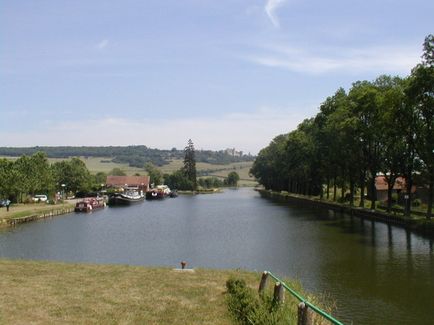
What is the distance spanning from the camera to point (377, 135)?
6047 cm

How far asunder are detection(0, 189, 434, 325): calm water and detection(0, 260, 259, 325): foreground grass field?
221 inches

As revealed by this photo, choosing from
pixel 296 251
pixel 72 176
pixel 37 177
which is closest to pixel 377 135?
pixel 296 251

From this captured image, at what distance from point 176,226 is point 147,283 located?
3900 cm

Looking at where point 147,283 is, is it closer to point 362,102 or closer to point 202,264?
point 202,264

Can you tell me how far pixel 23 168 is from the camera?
85.1 metres

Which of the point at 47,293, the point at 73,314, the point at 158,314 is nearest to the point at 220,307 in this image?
the point at 158,314

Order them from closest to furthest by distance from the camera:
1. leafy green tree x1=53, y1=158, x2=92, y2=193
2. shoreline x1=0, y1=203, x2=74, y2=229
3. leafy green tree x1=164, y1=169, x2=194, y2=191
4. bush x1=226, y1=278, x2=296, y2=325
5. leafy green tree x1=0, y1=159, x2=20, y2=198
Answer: bush x1=226, y1=278, x2=296, y2=325, shoreline x1=0, y1=203, x2=74, y2=229, leafy green tree x1=0, y1=159, x2=20, y2=198, leafy green tree x1=53, y1=158, x2=92, y2=193, leafy green tree x1=164, y1=169, x2=194, y2=191

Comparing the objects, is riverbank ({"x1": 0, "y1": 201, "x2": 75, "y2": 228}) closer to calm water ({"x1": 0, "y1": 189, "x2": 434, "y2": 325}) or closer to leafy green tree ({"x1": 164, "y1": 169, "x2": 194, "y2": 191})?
calm water ({"x1": 0, "y1": 189, "x2": 434, "y2": 325})

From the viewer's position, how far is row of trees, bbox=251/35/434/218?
47.4m

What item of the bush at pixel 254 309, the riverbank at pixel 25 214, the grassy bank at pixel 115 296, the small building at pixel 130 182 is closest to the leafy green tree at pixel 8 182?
the riverbank at pixel 25 214

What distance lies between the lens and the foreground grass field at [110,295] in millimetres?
13758

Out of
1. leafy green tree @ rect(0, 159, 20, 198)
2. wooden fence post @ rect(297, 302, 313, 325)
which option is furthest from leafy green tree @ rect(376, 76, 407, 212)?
leafy green tree @ rect(0, 159, 20, 198)

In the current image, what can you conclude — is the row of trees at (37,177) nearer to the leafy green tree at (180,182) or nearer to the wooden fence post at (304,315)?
the leafy green tree at (180,182)

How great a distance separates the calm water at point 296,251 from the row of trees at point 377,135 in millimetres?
7622
